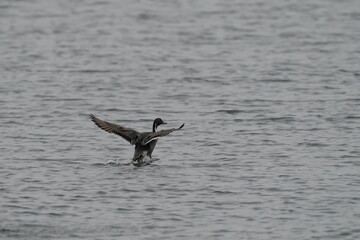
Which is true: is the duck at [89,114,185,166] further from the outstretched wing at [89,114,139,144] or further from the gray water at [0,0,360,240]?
the gray water at [0,0,360,240]

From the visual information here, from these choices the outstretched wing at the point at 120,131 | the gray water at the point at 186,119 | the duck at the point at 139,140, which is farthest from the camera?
the outstretched wing at the point at 120,131

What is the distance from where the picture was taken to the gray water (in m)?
13.3

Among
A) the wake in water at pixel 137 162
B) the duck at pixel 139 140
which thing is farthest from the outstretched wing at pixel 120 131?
the wake in water at pixel 137 162

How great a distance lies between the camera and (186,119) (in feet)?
65.9

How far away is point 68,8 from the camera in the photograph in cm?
3741

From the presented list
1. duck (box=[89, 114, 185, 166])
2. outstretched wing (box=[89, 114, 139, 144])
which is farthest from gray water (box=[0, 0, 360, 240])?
outstretched wing (box=[89, 114, 139, 144])

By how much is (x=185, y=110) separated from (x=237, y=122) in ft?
5.00

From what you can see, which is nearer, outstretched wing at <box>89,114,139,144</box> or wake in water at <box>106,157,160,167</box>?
wake in water at <box>106,157,160,167</box>

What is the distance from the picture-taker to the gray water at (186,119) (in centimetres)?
1329

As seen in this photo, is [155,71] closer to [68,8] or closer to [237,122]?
[237,122]

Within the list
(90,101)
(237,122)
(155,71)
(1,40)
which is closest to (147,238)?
(237,122)

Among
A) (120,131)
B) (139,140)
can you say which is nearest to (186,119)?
(120,131)

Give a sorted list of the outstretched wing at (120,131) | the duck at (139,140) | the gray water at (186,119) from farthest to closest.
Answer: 1. the outstretched wing at (120,131)
2. the duck at (139,140)
3. the gray water at (186,119)

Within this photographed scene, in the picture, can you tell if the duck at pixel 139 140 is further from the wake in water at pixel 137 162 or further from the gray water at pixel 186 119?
the gray water at pixel 186 119
